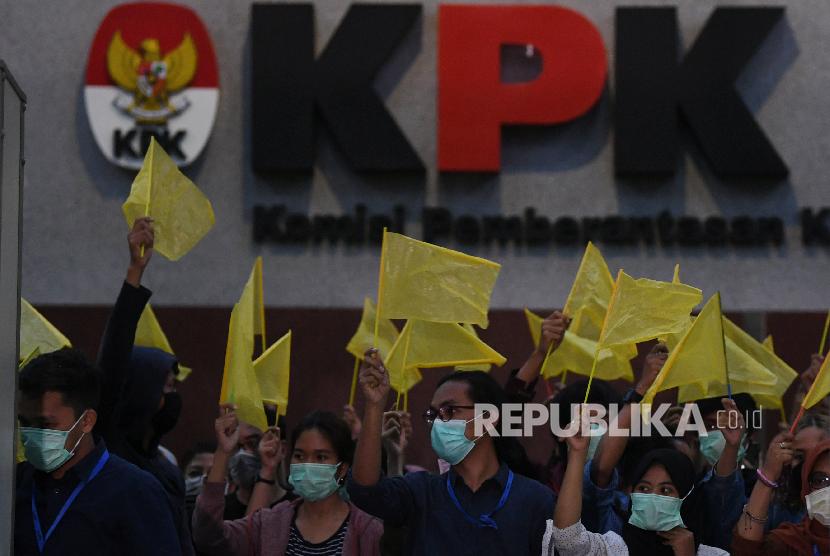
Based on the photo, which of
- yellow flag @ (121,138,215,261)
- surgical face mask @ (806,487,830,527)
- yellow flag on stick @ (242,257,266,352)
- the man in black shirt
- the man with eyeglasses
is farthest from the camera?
yellow flag on stick @ (242,257,266,352)

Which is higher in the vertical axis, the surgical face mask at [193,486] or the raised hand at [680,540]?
the surgical face mask at [193,486]

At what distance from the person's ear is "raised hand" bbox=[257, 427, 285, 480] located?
165 centimetres

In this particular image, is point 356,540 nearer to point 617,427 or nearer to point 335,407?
point 617,427

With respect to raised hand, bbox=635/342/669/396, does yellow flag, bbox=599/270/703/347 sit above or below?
above

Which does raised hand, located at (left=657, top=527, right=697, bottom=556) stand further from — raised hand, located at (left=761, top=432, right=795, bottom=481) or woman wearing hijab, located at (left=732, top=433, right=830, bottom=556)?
raised hand, located at (left=761, top=432, right=795, bottom=481)

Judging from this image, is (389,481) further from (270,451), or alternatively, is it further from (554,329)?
(554,329)

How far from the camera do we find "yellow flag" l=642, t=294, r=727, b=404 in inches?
237

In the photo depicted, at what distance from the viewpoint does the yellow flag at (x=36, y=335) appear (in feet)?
22.2

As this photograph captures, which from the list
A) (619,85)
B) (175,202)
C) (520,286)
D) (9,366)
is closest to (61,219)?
(520,286)

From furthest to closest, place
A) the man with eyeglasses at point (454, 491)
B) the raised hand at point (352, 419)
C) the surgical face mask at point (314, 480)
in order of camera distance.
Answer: the raised hand at point (352, 419), the surgical face mask at point (314, 480), the man with eyeglasses at point (454, 491)

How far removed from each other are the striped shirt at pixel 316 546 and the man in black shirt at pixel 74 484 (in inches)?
40.2

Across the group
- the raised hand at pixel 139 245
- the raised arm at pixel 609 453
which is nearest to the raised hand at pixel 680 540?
the raised arm at pixel 609 453

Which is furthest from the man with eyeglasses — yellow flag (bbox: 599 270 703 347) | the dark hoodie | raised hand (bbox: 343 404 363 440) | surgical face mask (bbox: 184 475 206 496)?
surgical face mask (bbox: 184 475 206 496)

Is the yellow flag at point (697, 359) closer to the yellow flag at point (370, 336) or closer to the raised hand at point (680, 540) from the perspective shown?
the raised hand at point (680, 540)
